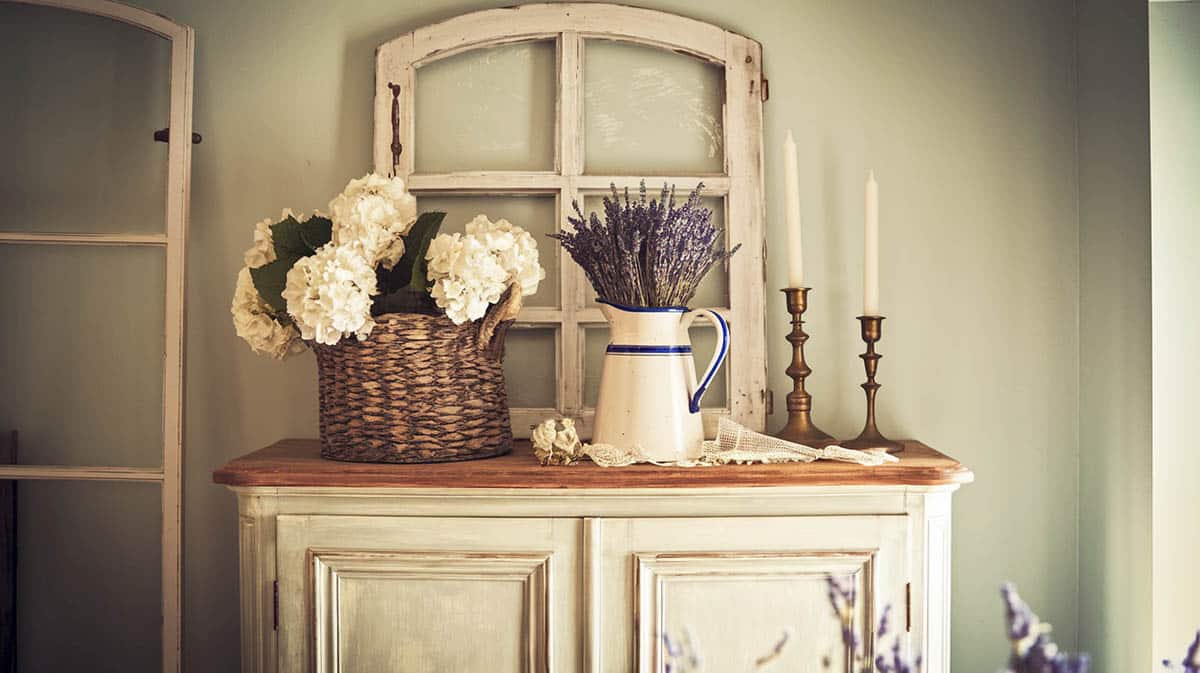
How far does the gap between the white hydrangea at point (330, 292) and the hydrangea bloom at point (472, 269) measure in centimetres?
12

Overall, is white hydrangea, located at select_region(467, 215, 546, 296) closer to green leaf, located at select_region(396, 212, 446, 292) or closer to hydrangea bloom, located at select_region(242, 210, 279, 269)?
green leaf, located at select_region(396, 212, 446, 292)

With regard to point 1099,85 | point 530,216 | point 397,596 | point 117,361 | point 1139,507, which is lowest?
point 397,596

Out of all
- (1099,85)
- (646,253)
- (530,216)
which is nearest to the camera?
(646,253)

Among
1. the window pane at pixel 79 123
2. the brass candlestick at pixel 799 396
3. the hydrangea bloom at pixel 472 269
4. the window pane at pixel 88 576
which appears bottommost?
→ the window pane at pixel 88 576

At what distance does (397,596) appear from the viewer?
5.09ft

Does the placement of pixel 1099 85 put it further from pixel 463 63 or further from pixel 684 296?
pixel 463 63

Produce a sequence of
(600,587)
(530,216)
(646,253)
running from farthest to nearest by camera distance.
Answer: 1. (530,216)
2. (646,253)
3. (600,587)

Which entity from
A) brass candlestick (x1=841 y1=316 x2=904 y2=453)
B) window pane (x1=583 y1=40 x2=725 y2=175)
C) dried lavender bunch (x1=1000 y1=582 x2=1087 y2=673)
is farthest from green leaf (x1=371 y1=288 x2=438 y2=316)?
dried lavender bunch (x1=1000 y1=582 x2=1087 y2=673)

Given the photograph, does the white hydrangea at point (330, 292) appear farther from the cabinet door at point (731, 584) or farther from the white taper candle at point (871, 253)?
the white taper candle at point (871, 253)

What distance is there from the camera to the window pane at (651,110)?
199cm

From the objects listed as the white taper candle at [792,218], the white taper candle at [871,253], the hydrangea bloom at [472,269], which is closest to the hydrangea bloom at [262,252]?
the hydrangea bloom at [472,269]

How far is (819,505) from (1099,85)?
110 centimetres

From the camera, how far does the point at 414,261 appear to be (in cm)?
162

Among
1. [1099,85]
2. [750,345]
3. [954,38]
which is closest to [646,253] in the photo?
[750,345]
